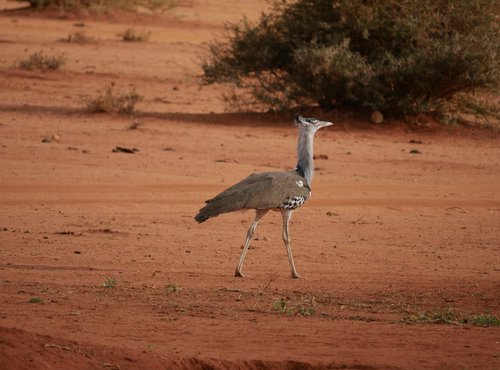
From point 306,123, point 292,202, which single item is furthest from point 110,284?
point 306,123

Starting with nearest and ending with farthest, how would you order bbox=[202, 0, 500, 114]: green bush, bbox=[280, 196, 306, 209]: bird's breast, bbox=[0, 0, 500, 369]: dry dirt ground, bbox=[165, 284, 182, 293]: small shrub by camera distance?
bbox=[0, 0, 500, 369]: dry dirt ground, bbox=[165, 284, 182, 293]: small shrub, bbox=[280, 196, 306, 209]: bird's breast, bbox=[202, 0, 500, 114]: green bush

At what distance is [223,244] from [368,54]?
9434 mm

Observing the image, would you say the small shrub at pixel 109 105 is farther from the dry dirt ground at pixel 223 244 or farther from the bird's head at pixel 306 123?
the bird's head at pixel 306 123

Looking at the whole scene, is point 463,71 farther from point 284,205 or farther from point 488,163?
point 284,205

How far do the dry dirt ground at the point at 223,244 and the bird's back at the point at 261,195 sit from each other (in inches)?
24.7

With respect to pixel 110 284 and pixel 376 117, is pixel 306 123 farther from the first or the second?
pixel 376 117

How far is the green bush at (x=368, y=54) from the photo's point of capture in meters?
18.7

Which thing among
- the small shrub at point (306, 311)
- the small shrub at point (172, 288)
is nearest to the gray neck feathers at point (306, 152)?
the small shrub at point (172, 288)

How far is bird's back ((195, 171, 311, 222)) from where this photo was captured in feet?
30.0

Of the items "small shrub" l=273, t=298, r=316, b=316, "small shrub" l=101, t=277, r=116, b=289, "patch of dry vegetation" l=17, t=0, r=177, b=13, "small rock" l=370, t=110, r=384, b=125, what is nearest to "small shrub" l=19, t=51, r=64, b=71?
"small rock" l=370, t=110, r=384, b=125

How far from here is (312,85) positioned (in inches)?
Answer: 759

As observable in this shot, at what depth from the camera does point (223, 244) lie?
A: 10984 millimetres

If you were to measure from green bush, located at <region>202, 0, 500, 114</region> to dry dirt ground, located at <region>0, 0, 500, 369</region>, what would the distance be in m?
0.61

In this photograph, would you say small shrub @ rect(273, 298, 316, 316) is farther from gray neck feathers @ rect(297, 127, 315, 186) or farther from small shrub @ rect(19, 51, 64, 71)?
small shrub @ rect(19, 51, 64, 71)
